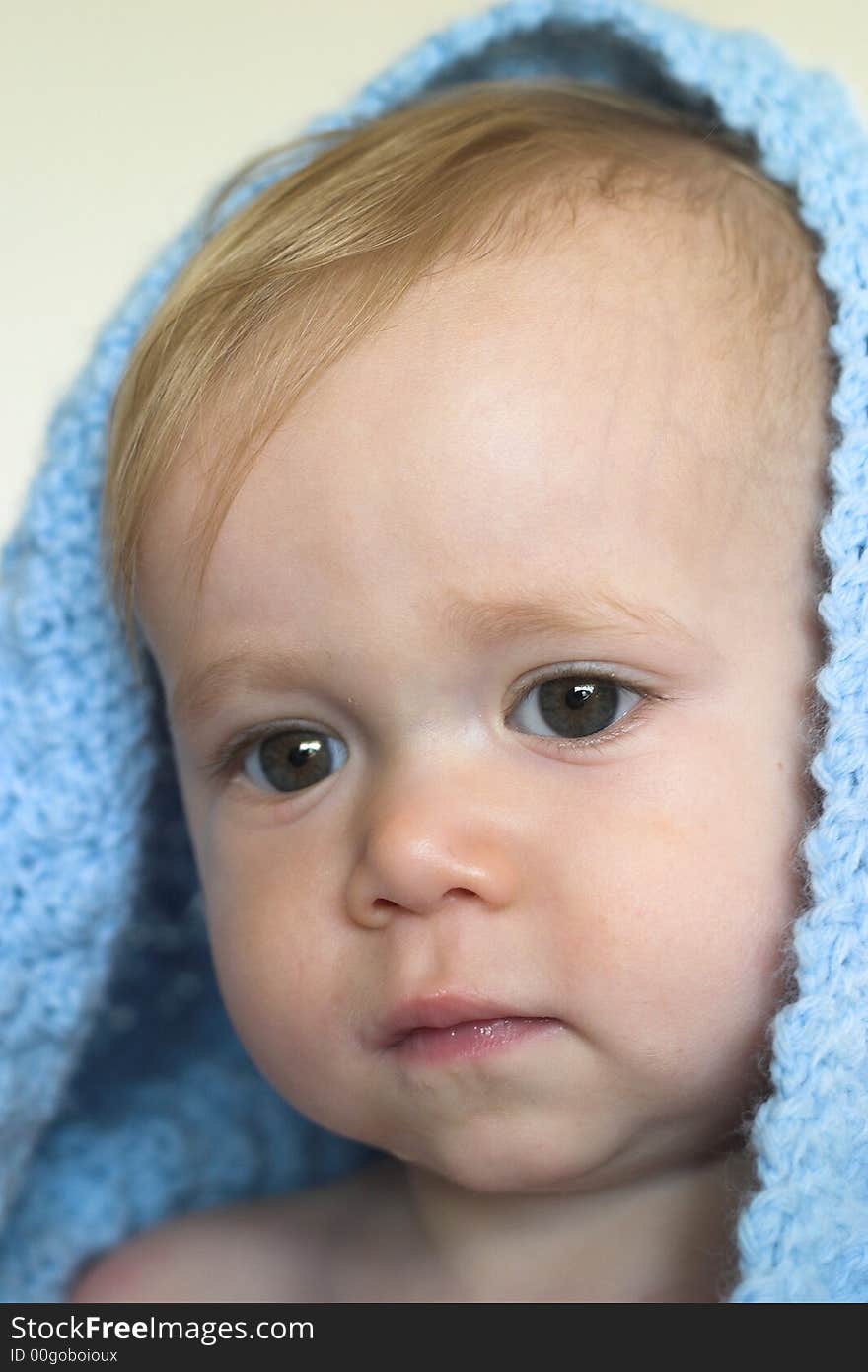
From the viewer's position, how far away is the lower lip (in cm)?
102

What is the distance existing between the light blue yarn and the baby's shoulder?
0.04 metres

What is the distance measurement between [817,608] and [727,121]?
387mm

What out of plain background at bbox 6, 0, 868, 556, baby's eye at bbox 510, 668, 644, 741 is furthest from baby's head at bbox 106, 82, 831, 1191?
plain background at bbox 6, 0, 868, 556

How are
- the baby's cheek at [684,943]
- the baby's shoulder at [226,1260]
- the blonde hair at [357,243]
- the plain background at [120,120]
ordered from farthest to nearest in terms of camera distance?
the plain background at [120,120], the baby's shoulder at [226,1260], the blonde hair at [357,243], the baby's cheek at [684,943]

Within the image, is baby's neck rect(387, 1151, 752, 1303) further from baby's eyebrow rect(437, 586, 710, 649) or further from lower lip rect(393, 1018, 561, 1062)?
baby's eyebrow rect(437, 586, 710, 649)

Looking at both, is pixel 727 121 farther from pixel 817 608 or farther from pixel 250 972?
pixel 250 972

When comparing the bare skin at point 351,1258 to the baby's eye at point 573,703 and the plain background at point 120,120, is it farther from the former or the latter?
the plain background at point 120,120

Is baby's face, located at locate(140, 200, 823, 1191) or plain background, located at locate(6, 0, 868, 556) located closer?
baby's face, located at locate(140, 200, 823, 1191)

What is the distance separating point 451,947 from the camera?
100 cm

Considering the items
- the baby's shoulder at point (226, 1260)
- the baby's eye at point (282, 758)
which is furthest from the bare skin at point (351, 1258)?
the baby's eye at point (282, 758)

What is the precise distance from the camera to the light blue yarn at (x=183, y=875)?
1000 mm

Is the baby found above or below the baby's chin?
above

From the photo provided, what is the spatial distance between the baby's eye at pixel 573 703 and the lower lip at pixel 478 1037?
175 mm
